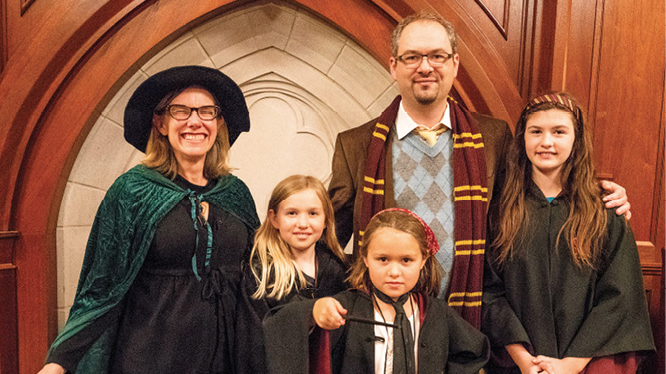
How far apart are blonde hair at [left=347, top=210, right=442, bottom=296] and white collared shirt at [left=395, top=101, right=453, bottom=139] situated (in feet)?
1.38

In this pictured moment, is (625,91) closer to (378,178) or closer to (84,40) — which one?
(378,178)

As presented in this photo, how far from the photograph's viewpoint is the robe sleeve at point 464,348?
72.6 inches

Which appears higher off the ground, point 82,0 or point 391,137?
point 82,0

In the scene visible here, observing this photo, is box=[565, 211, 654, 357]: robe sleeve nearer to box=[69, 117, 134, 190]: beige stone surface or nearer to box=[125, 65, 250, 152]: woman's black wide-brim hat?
box=[125, 65, 250, 152]: woman's black wide-brim hat

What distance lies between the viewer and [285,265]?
200cm

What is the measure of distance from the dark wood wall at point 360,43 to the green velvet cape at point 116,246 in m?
1.04

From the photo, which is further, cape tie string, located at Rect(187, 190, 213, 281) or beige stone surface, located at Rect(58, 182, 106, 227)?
beige stone surface, located at Rect(58, 182, 106, 227)

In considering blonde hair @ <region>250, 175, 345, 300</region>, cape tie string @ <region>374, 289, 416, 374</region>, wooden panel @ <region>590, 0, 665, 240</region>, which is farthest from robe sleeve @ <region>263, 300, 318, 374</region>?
wooden panel @ <region>590, 0, 665, 240</region>

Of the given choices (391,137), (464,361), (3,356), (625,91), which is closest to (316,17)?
(391,137)

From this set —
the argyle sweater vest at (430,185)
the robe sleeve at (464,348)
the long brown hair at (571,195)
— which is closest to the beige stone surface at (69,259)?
the argyle sweater vest at (430,185)

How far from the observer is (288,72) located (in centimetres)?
310

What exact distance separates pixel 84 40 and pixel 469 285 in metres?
2.37

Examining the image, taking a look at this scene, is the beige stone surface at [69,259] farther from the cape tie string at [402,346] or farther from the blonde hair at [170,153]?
the cape tie string at [402,346]

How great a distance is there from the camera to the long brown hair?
6.64 ft
